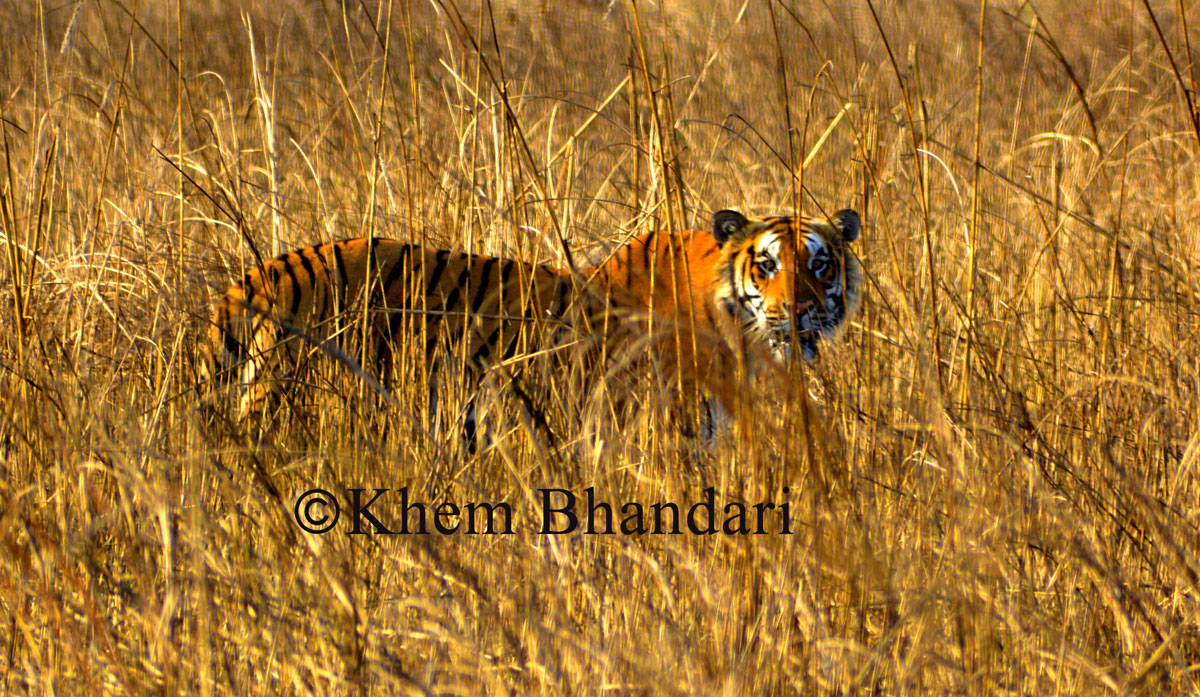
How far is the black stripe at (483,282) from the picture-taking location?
9.56 feet

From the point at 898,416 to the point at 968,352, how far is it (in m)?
0.37

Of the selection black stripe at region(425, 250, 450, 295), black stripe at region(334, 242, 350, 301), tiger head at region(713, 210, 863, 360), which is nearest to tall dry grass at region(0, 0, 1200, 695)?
black stripe at region(425, 250, 450, 295)

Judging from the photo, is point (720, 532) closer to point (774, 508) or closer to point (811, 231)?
point (774, 508)

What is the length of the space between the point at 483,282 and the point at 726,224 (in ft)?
2.22

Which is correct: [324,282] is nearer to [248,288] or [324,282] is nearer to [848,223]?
[248,288]

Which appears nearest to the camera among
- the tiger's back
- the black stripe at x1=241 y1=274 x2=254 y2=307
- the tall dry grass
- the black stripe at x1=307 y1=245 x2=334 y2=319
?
the tall dry grass

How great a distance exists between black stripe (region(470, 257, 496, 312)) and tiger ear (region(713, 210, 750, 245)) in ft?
1.99

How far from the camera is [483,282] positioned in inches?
115

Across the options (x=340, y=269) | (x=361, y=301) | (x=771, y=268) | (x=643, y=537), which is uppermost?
(x=771, y=268)

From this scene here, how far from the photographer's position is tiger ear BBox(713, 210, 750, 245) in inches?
119

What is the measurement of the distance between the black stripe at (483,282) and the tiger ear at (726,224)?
23.9 inches

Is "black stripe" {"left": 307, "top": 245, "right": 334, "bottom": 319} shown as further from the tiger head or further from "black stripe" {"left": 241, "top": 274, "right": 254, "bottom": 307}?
the tiger head

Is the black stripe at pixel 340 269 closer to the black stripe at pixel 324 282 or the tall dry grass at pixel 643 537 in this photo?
the black stripe at pixel 324 282

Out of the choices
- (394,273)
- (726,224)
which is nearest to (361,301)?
(394,273)
